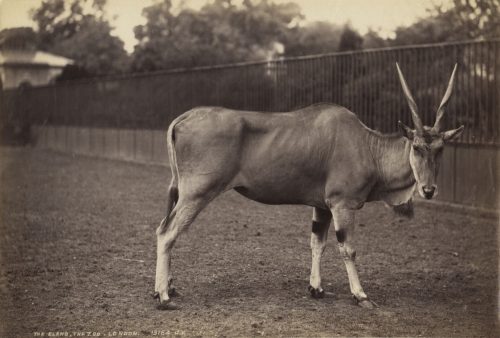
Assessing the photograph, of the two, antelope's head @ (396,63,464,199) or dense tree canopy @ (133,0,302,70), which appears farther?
dense tree canopy @ (133,0,302,70)

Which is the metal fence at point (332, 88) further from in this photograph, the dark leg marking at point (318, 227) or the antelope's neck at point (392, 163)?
the dark leg marking at point (318, 227)

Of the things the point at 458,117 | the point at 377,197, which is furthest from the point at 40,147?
the point at 377,197

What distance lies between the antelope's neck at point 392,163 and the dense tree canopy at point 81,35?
23.0ft

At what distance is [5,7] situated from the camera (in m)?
7.89

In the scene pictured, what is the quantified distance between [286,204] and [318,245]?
5.03 ft

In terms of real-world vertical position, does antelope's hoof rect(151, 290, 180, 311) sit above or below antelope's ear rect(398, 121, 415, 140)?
below

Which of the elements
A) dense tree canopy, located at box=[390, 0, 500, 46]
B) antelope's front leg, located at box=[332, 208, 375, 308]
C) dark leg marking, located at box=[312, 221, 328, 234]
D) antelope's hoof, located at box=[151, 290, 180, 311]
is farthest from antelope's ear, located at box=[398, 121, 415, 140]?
dense tree canopy, located at box=[390, 0, 500, 46]

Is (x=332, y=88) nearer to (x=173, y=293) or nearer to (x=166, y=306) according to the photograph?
(x=173, y=293)

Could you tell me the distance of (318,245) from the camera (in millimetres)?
7551

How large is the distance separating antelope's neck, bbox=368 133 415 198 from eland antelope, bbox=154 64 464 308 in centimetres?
1

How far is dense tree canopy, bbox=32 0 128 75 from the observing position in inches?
555

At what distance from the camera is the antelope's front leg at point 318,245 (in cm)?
733

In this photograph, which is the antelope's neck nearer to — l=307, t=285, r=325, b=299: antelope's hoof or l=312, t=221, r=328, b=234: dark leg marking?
l=312, t=221, r=328, b=234: dark leg marking

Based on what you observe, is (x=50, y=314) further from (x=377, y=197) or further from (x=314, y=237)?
(x=377, y=197)
